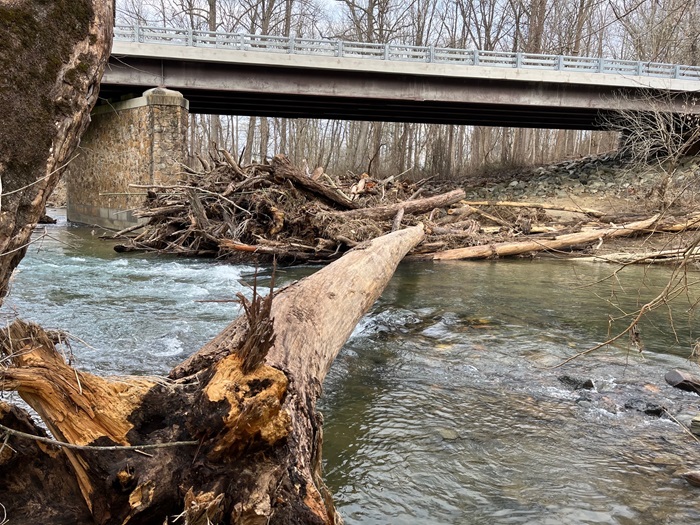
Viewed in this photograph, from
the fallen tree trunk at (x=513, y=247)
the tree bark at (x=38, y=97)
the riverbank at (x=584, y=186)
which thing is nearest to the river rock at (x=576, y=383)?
the tree bark at (x=38, y=97)

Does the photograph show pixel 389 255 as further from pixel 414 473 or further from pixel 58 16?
pixel 58 16

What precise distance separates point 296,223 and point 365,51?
11170 mm

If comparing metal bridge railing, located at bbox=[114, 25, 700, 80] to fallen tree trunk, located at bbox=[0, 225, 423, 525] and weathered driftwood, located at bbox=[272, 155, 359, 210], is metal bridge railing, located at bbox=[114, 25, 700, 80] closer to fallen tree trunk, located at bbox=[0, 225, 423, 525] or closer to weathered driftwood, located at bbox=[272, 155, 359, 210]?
weathered driftwood, located at bbox=[272, 155, 359, 210]

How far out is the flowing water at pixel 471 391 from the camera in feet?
9.96

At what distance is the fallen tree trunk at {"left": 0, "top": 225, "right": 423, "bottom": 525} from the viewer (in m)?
2.05

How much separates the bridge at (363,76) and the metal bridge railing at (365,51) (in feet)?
0.12

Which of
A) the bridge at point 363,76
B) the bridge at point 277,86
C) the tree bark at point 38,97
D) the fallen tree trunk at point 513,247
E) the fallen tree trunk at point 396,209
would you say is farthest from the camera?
the bridge at point 363,76

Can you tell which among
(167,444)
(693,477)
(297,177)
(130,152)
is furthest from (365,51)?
(167,444)

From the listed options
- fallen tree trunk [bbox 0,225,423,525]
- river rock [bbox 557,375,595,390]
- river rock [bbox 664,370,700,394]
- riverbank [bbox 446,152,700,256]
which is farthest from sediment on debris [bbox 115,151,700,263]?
fallen tree trunk [bbox 0,225,423,525]

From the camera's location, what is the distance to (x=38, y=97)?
7.57 feet

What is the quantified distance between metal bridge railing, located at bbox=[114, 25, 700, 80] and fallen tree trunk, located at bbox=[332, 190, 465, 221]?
761cm

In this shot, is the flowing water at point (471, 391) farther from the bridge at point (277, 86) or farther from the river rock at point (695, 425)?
the bridge at point (277, 86)

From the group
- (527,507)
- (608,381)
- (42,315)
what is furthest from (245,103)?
(527,507)

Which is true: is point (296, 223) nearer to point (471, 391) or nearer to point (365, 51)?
point (471, 391)
